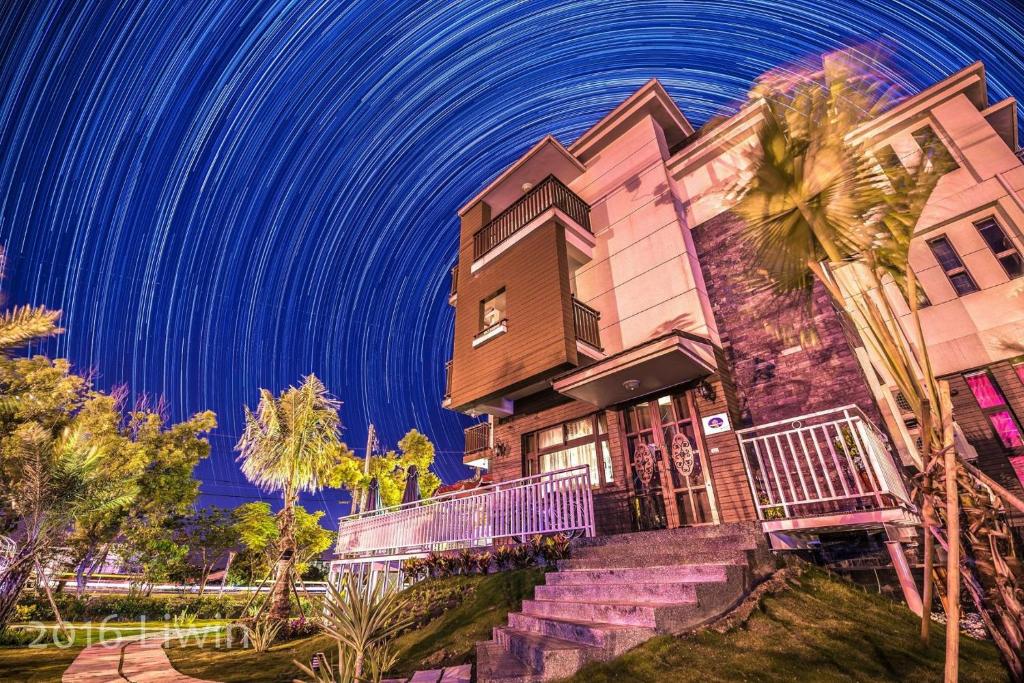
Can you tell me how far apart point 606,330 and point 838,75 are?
313 inches

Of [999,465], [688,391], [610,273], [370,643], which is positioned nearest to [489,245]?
[610,273]

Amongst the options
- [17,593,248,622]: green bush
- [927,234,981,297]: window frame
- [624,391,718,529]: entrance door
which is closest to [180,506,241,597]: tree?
[17,593,248,622]: green bush

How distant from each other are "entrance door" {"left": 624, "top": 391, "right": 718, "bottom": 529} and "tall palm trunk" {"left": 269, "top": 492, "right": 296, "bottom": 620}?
9.35 meters

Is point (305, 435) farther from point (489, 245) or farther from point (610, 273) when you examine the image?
point (610, 273)

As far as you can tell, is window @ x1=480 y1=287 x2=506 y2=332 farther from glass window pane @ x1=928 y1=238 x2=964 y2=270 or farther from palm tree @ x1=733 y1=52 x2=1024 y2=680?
glass window pane @ x1=928 y1=238 x2=964 y2=270

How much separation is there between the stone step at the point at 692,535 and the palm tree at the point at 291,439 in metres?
10.6

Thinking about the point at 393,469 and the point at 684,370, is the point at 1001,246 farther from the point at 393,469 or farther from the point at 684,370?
the point at 393,469

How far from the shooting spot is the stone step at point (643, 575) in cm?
498

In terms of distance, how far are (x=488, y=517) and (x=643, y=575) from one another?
164 inches

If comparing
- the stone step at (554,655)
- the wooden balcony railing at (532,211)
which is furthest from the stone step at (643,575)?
the wooden balcony railing at (532,211)

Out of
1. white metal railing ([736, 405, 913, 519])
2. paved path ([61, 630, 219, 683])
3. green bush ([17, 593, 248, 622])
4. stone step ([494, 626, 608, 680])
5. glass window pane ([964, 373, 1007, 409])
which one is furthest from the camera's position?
green bush ([17, 593, 248, 622])

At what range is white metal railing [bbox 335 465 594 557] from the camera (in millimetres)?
7664

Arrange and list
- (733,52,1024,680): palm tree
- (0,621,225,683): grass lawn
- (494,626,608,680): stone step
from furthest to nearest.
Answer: (0,621,225,683): grass lawn, (494,626,608,680): stone step, (733,52,1024,680): palm tree

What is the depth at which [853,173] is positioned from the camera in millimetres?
3691
